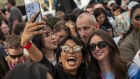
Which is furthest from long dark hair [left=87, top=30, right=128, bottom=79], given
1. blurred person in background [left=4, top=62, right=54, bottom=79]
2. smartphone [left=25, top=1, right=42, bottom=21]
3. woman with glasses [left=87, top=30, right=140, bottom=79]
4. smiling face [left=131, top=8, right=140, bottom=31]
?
blurred person in background [left=4, top=62, right=54, bottom=79]

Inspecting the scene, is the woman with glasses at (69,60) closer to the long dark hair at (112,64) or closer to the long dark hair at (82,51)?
the long dark hair at (82,51)

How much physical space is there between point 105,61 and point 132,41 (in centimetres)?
112

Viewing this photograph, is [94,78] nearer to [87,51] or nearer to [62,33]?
[87,51]

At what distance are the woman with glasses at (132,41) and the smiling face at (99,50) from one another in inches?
36.9

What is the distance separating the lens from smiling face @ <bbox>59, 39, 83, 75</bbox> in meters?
4.21

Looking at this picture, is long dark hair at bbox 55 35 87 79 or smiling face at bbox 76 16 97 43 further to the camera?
smiling face at bbox 76 16 97 43

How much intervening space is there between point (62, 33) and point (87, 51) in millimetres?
1114

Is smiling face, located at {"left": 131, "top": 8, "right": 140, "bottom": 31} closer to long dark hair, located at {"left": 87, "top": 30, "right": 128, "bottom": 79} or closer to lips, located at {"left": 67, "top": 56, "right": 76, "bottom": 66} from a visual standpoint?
long dark hair, located at {"left": 87, "top": 30, "right": 128, "bottom": 79}

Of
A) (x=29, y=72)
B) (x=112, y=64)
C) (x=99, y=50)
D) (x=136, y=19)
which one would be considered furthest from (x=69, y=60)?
(x=29, y=72)

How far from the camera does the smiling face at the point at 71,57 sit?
166 inches

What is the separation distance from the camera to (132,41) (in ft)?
17.9

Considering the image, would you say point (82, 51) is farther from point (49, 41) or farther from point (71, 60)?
point (49, 41)

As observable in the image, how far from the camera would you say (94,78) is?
4.31m

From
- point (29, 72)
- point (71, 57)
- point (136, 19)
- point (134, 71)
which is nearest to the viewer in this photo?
point (29, 72)
